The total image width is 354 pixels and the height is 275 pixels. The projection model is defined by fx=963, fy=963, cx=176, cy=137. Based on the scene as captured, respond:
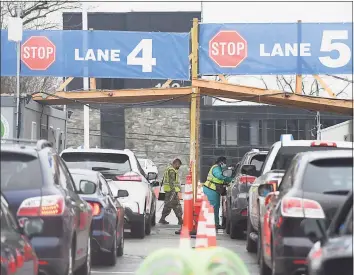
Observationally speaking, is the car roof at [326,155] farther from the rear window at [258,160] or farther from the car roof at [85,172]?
the rear window at [258,160]

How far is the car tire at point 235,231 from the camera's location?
722 inches

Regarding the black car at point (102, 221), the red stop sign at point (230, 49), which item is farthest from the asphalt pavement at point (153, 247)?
the red stop sign at point (230, 49)

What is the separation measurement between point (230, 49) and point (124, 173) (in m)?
6.15

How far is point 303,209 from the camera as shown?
30.4 ft

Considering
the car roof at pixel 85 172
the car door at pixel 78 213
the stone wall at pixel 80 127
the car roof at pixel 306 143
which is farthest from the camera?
the stone wall at pixel 80 127

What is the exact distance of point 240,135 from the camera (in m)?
65.9

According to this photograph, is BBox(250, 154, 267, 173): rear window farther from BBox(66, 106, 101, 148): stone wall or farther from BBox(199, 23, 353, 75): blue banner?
BBox(66, 106, 101, 148): stone wall

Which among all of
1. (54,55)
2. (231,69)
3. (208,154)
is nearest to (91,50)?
(54,55)

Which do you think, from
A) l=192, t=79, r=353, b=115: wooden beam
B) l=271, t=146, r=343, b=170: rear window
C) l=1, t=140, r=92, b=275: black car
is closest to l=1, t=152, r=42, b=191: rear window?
l=1, t=140, r=92, b=275: black car

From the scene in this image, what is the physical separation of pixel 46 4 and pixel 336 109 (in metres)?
30.9

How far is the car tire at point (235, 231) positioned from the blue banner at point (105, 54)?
18.3ft

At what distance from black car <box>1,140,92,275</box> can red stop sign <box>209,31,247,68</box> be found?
14002mm

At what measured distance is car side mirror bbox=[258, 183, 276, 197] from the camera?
12802mm

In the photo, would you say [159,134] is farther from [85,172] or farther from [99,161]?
[85,172]
